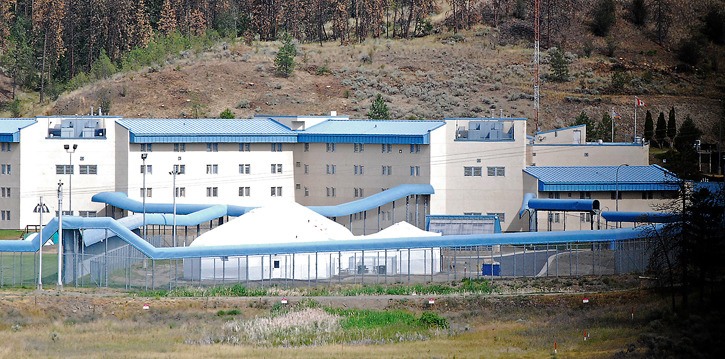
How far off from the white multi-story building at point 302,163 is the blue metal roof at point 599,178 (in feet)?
0.69

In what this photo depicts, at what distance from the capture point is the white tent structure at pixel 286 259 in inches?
2697

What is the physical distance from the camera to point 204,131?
9369cm

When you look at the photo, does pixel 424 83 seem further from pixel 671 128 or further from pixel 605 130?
pixel 671 128

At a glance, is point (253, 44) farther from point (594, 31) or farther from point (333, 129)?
point (333, 129)

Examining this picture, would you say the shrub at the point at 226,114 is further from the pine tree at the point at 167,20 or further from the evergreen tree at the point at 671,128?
the evergreen tree at the point at 671,128

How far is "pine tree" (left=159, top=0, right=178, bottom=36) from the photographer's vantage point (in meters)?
153

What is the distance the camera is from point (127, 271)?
223 feet

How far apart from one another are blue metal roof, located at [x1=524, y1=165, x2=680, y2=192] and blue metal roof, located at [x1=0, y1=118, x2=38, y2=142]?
3492 centimetres

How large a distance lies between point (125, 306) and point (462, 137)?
3647 centimetres

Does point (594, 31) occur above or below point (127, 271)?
above

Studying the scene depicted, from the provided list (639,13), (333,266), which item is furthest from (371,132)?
(639,13)

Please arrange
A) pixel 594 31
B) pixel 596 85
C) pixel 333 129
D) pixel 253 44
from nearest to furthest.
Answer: pixel 333 129 < pixel 596 85 < pixel 253 44 < pixel 594 31

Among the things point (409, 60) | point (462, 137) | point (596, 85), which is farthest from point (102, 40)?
point (462, 137)

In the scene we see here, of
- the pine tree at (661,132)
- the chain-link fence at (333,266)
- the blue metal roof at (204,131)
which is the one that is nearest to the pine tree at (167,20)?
the blue metal roof at (204,131)
